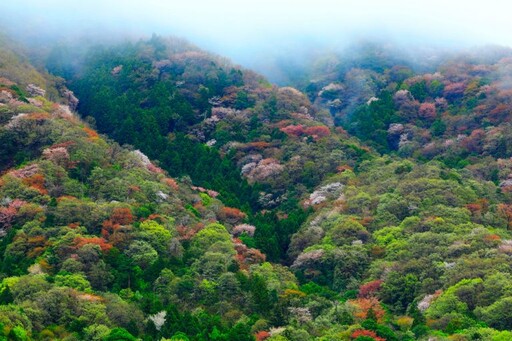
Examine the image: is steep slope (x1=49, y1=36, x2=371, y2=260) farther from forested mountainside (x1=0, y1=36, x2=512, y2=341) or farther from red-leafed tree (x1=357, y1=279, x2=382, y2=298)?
red-leafed tree (x1=357, y1=279, x2=382, y2=298)

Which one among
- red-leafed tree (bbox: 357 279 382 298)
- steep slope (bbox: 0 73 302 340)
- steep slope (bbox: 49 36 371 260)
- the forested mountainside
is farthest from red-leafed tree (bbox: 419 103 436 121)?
red-leafed tree (bbox: 357 279 382 298)

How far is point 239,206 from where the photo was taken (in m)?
83.4

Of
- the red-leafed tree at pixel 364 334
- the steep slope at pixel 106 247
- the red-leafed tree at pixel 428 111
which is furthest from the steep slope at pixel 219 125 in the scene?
the red-leafed tree at pixel 364 334

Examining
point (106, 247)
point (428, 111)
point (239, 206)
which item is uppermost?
point (428, 111)

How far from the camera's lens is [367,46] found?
12812 cm

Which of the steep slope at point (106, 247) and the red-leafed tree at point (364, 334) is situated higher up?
the red-leafed tree at point (364, 334)

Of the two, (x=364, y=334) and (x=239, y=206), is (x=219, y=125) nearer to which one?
(x=239, y=206)

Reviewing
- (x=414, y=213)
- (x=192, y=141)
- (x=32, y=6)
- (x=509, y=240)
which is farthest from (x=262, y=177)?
(x=32, y=6)

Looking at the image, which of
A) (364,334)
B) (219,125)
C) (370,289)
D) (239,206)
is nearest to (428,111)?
(219,125)

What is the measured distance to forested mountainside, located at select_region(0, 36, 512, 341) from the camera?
2245 inches

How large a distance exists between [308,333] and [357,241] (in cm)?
1643

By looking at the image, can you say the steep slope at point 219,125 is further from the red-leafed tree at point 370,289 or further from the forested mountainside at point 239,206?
the red-leafed tree at point 370,289

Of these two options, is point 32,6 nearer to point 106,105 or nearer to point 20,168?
point 106,105

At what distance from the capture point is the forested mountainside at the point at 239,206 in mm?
57031
